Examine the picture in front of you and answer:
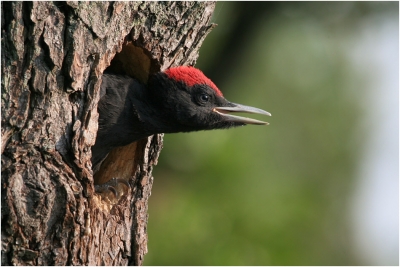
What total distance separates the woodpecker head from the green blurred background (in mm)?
3176

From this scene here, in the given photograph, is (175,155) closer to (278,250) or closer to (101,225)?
(278,250)

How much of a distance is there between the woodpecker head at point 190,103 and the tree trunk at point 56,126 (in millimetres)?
608

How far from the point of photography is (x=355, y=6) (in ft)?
28.6

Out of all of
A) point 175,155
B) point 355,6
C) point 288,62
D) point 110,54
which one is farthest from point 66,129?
point 288,62

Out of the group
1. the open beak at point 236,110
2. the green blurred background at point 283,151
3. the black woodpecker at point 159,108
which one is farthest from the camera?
the green blurred background at point 283,151

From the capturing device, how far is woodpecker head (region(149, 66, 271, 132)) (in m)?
5.17

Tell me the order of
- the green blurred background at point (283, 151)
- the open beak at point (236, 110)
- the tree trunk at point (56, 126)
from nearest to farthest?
1. the tree trunk at point (56, 126)
2. the open beak at point (236, 110)
3. the green blurred background at point (283, 151)

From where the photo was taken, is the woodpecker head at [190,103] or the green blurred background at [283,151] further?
the green blurred background at [283,151]

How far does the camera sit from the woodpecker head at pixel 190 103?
5.17m

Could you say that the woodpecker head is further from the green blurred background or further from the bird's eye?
the green blurred background

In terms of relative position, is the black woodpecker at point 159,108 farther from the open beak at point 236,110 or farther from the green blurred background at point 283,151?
the green blurred background at point 283,151

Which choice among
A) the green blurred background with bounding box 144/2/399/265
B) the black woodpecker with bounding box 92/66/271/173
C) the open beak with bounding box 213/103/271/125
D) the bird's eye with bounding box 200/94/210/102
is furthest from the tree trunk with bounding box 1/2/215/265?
the green blurred background with bounding box 144/2/399/265

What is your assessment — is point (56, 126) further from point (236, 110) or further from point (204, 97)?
point (236, 110)

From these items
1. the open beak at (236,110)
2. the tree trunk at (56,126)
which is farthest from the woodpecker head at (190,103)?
the tree trunk at (56,126)
